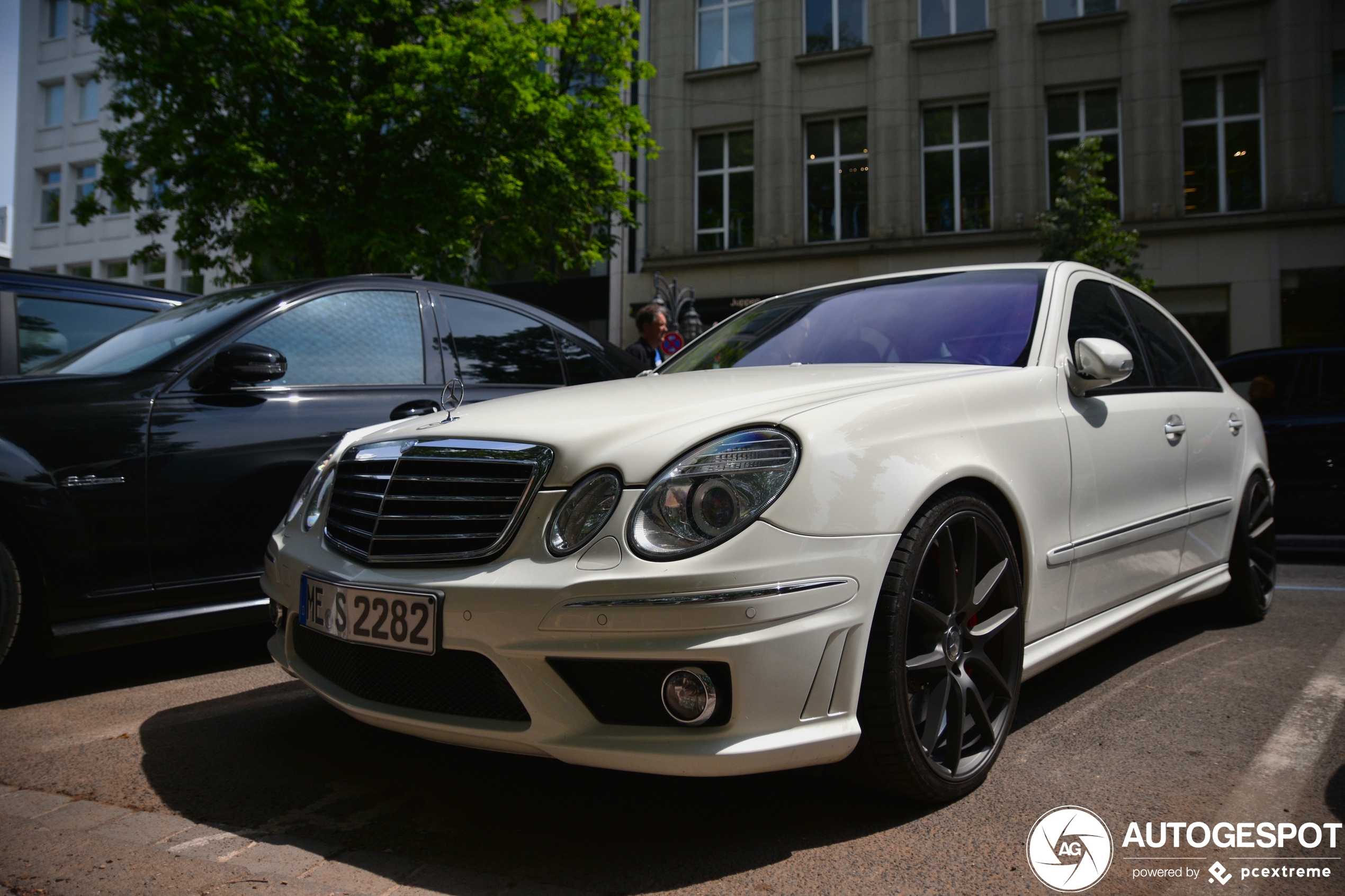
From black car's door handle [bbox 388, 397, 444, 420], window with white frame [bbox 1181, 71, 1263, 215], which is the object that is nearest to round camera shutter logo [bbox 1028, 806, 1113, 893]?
black car's door handle [bbox 388, 397, 444, 420]

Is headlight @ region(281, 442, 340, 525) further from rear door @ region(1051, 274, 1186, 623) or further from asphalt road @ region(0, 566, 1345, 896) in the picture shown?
rear door @ region(1051, 274, 1186, 623)

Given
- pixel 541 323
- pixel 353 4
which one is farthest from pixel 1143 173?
pixel 541 323

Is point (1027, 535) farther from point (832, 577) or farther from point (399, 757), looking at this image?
point (399, 757)

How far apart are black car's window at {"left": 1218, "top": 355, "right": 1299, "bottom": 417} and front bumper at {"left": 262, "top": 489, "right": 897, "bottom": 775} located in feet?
22.4

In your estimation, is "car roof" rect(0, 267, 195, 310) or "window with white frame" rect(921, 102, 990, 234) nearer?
"car roof" rect(0, 267, 195, 310)

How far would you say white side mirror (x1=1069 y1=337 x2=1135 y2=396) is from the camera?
3.07 meters

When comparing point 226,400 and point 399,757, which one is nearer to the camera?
point 399,757

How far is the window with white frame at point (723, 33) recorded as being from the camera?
2214 cm

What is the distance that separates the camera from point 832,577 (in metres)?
2.11

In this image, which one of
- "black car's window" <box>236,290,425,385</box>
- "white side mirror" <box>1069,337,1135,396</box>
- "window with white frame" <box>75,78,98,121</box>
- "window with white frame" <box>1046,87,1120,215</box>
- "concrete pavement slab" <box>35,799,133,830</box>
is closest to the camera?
"concrete pavement slab" <box>35,799,133,830</box>

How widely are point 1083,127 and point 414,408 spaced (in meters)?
18.7

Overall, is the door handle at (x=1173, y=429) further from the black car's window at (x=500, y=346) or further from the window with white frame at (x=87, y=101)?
the window with white frame at (x=87, y=101)

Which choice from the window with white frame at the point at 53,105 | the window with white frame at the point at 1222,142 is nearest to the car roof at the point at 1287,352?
the window with white frame at the point at 1222,142

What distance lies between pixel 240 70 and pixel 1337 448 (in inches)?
516
